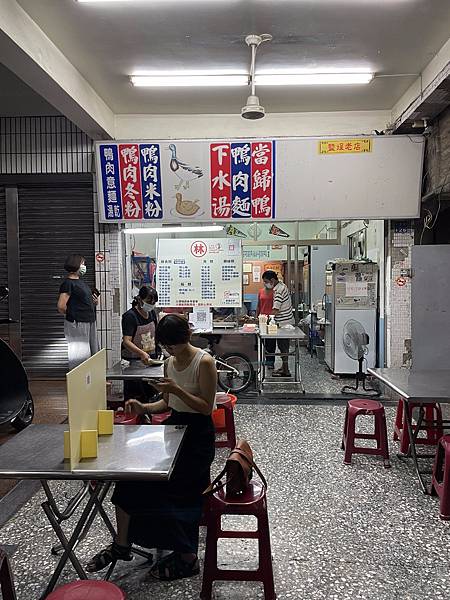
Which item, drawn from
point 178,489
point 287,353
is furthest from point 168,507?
point 287,353

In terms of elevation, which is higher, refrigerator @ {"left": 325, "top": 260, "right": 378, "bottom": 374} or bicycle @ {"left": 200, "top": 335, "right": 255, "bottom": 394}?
refrigerator @ {"left": 325, "top": 260, "right": 378, "bottom": 374}

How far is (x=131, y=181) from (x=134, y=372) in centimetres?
277

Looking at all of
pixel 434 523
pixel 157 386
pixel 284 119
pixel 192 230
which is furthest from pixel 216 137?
pixel 434 523

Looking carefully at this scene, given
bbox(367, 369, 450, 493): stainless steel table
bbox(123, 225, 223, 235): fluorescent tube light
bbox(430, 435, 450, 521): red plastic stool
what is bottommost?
bbox(430, 435, 450, 521): red plastic stool

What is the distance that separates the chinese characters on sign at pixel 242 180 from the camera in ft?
20.0

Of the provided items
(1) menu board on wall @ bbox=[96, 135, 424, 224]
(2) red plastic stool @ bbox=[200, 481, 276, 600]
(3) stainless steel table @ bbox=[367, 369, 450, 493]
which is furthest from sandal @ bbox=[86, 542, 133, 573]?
(1) menu board on wall @ bbox=[96, 135, 424, 224]

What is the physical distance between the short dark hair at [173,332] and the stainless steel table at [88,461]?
0.51 metres

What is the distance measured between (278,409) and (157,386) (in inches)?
138

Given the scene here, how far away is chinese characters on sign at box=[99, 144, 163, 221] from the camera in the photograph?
6160 millimetres

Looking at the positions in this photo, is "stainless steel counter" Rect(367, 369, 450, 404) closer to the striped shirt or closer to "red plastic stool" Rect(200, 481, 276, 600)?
"red plastic stool" Rect(200, 481, 276, 600)

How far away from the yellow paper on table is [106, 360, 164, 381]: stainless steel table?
1.31m

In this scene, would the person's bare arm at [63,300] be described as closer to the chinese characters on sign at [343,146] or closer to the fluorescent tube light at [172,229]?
the fluorescent tube light at [172,229]

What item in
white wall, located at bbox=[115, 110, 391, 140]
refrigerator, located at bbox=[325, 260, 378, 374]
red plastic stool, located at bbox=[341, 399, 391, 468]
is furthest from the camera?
refrigerator, located at bbox=[325, 260, 378, 374]

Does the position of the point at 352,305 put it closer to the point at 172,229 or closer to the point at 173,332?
the point at 172,229
